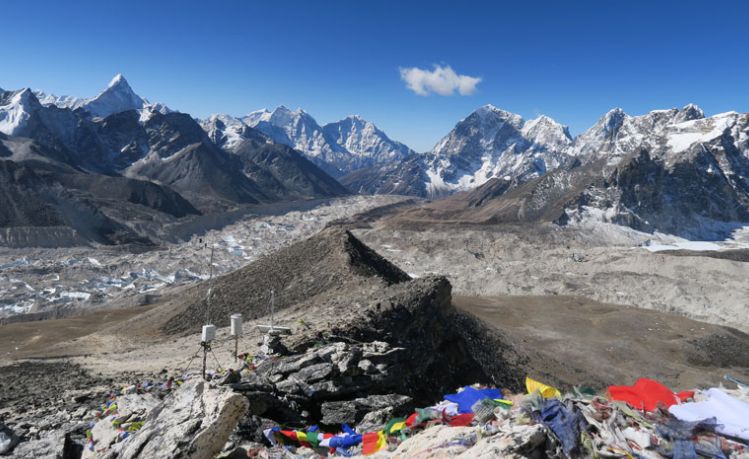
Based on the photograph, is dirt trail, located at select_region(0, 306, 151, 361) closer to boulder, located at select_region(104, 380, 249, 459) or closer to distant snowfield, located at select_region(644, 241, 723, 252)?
boulder, located at select_region(104, 380, 249, 459)

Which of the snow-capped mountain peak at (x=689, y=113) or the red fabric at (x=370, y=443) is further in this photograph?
the snow-capped mountain peak at (x=689, y=113)

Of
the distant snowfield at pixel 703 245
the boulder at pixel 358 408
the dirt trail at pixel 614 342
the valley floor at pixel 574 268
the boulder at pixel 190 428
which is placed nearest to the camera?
the boulder at pixel 190 428

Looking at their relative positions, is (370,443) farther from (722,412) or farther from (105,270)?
(105,270)

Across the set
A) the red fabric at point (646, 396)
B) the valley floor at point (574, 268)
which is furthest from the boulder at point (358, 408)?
the valley floor at point (574, 268)

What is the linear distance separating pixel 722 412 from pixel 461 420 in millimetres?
4677

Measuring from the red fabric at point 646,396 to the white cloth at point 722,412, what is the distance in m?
0.47

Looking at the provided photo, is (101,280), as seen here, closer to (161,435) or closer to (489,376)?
(489,376)

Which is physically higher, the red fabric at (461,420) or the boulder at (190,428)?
the boulder at (190,428)

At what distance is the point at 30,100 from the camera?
561 ft

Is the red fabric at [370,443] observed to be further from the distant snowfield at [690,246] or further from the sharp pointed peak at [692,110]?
the sharp pointed peak at [692,110]

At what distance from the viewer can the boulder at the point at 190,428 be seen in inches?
291

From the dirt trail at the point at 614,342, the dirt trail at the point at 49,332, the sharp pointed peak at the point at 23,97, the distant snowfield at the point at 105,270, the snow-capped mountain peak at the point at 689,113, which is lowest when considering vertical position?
the dirt trail at the point at 614,342

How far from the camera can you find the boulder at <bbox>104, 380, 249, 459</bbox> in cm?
739

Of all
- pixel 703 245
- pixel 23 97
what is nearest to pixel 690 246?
pixel 703 245
